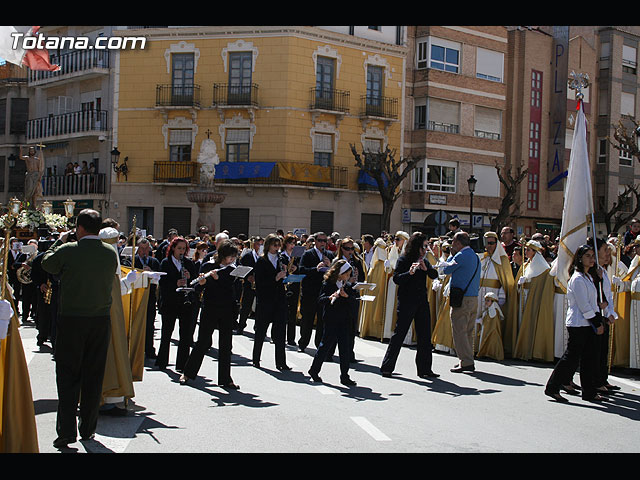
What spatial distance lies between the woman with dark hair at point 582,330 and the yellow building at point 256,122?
25.5m

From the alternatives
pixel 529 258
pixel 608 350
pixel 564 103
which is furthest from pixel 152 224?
pixel 608 350

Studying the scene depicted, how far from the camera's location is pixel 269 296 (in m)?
11.1

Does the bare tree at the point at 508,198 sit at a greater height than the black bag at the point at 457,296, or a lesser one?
greater

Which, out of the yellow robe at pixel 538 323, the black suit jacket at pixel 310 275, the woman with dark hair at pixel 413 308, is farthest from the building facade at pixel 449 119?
the woman with dark hair at pixel 413 308

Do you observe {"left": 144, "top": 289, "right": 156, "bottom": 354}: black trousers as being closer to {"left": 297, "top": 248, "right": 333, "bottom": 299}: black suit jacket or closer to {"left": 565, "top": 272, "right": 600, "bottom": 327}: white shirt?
{"left": 297, "top": 248, "right": 333, "bottom": 299}: black suit jacket

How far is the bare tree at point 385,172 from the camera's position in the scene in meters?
33.3

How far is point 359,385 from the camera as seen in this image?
9633 mm

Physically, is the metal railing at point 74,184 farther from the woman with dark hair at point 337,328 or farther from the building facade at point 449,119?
the woman with dark hair at point 337,328

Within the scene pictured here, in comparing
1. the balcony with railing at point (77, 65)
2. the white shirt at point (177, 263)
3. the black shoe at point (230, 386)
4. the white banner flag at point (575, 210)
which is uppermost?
the balcony with railing at point (77, 65)

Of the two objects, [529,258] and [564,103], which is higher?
[564,103]

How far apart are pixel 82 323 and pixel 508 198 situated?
31673 millimetres

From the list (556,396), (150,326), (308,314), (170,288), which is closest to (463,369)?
(556,396)
